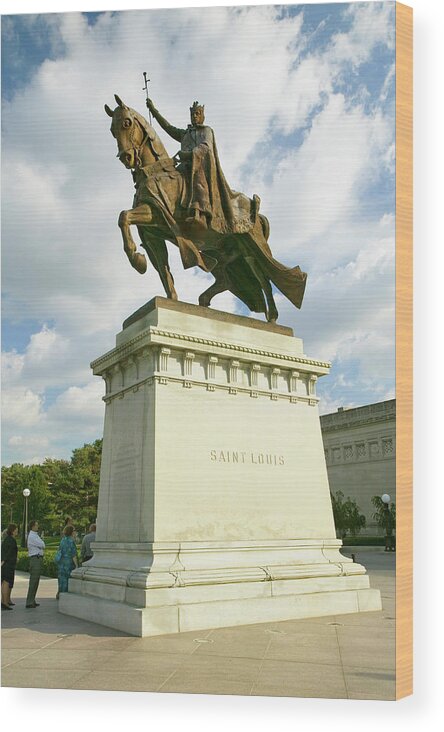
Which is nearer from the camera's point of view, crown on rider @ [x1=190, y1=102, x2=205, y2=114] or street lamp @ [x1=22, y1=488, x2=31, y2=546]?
street lamp @ [x1=22, y1=488, x2=31, y2=546]

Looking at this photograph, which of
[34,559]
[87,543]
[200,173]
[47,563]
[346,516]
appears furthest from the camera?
[47,563]

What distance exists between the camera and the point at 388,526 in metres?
7.69

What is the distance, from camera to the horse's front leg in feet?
33.0

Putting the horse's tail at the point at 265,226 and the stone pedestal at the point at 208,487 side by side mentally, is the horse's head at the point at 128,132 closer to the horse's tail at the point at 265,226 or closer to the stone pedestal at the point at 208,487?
the stone pedestal at the point at 208,487

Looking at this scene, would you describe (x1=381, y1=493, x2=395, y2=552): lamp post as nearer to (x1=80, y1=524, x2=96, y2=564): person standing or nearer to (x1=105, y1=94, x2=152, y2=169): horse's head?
(x1=105, y1=94, x2=152, y2=169): horse's head

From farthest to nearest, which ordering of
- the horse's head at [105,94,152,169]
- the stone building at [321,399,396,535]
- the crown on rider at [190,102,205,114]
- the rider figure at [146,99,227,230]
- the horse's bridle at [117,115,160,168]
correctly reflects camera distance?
the rider figure at [146,99,227,230] → the horse's bridle at [117,115,160,168] → the horse's head at [105,94,152,169] → the crown on rider at [190,102,205,114] → the stone building at [321,399,396,535]

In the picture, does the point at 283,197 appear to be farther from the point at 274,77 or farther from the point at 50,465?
the point at 50,465

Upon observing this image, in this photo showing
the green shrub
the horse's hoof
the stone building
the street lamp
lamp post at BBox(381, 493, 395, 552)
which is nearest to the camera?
lamp post at BBox(381, 493, 395, 552)

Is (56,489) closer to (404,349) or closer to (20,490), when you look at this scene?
(20,490)

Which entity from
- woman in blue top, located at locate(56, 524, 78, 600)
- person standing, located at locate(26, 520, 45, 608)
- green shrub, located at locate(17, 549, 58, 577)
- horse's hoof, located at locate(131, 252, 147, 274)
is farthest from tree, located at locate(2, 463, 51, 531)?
green shrub, located at locate(17, 549, 58, 577)

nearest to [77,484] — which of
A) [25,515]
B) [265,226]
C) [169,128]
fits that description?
[25,515]

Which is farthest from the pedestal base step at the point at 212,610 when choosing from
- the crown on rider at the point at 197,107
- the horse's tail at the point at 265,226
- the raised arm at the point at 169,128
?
the raised arm at the point at 169,128

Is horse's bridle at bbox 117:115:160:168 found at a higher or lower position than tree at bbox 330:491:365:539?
higher

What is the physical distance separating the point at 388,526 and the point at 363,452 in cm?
174
